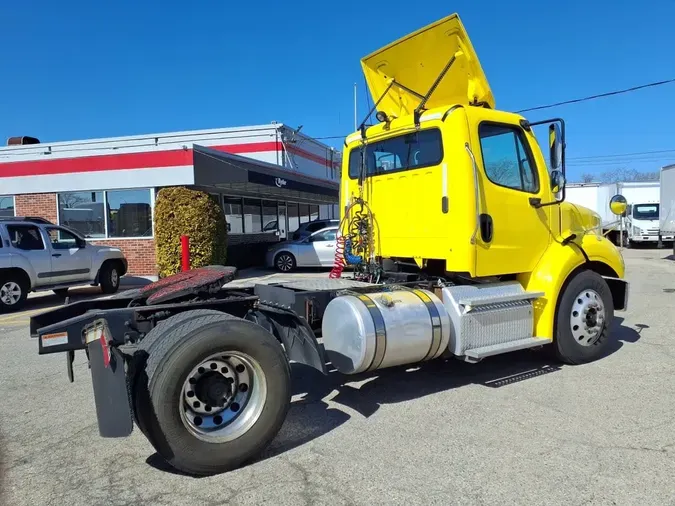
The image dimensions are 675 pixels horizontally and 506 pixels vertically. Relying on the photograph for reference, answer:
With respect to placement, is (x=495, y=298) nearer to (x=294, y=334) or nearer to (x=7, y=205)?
(x=294, y=334)

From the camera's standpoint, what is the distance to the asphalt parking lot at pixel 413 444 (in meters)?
3.26

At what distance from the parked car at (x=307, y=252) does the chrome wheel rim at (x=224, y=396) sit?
1356 cm

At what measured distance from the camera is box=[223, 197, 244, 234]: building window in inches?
734

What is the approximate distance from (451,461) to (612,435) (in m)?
1.33

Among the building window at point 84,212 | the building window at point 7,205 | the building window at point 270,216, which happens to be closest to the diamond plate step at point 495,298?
the building window at point 84,212

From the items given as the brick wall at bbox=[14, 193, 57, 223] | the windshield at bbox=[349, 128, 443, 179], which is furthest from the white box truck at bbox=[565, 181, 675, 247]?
the windshield at bbox=[349, 128, 443, 179]

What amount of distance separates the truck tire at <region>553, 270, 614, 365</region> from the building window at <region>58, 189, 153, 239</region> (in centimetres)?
1273

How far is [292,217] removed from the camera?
24688 mm

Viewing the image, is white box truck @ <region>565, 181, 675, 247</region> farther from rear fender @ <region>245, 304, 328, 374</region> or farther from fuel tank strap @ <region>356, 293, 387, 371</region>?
rear fender @ <region>245, 304, 328, 374</region>

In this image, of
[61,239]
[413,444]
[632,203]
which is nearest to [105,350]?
[413,444]

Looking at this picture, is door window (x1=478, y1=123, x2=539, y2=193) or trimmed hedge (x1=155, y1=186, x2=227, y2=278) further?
trimmed hedge (x1=155, y1=186, x2=227, y2=278)

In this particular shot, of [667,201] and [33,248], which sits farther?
[667,201]

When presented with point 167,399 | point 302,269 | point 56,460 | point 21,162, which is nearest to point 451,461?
point 167,399

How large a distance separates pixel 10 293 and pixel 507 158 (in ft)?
32.2
